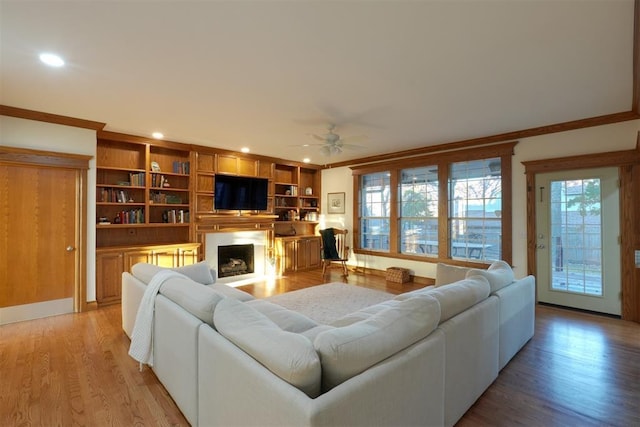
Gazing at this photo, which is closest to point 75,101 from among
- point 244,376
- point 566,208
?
point 244,376

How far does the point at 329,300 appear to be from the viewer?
Result: 4652 mm

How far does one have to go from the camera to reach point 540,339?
10.6 ft

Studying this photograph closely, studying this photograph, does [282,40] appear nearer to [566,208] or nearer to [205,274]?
[205,274]

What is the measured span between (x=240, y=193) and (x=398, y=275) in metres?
3.50

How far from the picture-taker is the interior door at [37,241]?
3688mm

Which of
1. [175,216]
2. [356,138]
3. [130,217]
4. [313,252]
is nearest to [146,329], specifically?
[130,217]

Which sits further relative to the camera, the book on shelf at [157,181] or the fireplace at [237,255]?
the fireplace at [237,255]

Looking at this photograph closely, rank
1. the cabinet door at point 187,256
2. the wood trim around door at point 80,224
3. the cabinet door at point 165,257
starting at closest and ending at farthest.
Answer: the wood trim around door at point 80,224
the cabinet door at point 165,257
the cabinet door at point 187,256

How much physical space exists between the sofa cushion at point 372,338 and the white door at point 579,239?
3827mm

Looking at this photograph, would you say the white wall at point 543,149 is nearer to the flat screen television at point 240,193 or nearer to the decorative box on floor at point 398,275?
the decorative box on floor at point 398,275

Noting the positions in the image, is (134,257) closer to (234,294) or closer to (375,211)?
(234,294)

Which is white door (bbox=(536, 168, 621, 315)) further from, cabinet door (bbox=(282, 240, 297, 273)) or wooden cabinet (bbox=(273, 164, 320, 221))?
wooden cabinet (bbox=(273, 164, 320, 221))

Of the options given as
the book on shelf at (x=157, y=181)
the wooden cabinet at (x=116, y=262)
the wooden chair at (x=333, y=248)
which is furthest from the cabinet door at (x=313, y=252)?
the book on shelf at (x=157, y=181)

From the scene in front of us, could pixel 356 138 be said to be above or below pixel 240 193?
above
